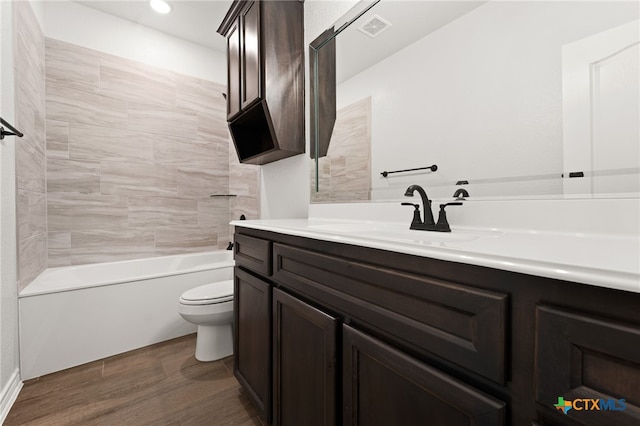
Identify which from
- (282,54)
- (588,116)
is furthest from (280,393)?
(282,54)

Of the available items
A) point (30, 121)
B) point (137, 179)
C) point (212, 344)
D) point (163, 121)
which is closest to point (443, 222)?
point (212, 344)

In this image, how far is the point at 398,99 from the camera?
124 centimetres

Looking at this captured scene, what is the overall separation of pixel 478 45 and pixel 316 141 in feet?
3.08

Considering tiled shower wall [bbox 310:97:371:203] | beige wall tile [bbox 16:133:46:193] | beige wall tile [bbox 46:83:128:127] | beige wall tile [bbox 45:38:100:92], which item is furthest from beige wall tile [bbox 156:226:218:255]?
tiled shower wall [bbox 310:97:371:203]

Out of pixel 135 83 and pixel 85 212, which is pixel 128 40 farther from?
pixel 85 212

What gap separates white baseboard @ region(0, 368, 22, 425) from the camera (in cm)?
137

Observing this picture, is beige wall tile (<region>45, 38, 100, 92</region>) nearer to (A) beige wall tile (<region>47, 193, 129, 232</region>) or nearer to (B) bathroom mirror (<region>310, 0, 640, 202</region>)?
(A) beige wall tile (<region>47, 193, 129, 232</region>)

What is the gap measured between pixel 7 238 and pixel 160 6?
216 cm

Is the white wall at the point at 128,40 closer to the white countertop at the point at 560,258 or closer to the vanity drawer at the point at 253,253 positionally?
Result: the vanity drawer at the point at 253,253

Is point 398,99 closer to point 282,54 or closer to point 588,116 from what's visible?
point 588,116

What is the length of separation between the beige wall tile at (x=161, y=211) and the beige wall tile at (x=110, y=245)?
0.11m

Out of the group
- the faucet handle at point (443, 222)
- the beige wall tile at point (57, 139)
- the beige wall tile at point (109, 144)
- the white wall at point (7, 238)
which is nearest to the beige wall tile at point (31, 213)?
the white wall at point (7, 238)

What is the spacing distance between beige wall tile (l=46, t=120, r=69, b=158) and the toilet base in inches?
76.7

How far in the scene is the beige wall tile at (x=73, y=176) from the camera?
2.32m
